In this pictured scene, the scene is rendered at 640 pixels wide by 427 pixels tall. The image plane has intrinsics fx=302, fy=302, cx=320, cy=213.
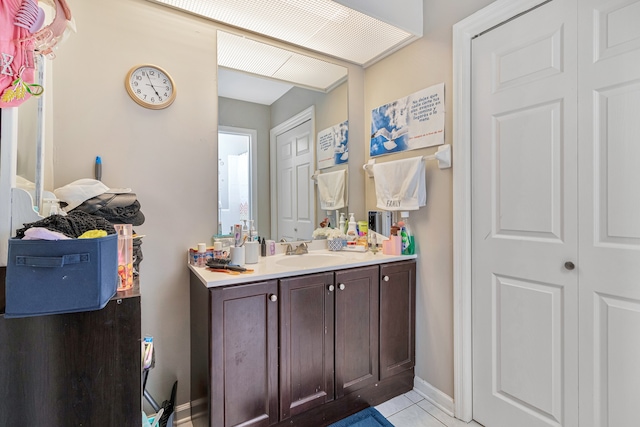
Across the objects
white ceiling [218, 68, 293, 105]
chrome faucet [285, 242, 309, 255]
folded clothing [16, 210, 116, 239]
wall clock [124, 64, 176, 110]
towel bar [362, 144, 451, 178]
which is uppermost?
white ceiling [218, 68, 293, 105]

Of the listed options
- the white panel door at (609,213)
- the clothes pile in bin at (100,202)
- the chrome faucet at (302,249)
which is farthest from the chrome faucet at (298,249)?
the white panel door at (609,213)

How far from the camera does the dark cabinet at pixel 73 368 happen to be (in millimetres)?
785

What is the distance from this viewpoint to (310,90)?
218cm

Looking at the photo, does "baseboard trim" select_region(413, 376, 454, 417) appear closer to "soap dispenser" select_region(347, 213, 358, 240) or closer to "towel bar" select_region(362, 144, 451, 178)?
"soap dispenser" select_region(347, 213, 358, 240)

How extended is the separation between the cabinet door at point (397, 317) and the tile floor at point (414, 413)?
173 millimetres

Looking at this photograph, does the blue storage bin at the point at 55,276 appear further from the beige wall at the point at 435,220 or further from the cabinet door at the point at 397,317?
the beige wall at the point at 435,220

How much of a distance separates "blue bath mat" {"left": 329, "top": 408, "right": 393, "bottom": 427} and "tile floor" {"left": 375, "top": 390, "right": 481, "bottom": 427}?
2.4 inches

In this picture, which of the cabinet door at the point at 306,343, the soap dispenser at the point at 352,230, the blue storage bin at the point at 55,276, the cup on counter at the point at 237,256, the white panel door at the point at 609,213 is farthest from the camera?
the soap dispenser at the point at 352,230

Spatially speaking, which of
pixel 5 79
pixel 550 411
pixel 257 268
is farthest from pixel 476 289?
pixel 5 79

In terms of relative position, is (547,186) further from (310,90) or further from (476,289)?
(310,90)

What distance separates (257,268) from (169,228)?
1.84ft

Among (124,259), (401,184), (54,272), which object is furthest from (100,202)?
(401,184)

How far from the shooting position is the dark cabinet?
785mm

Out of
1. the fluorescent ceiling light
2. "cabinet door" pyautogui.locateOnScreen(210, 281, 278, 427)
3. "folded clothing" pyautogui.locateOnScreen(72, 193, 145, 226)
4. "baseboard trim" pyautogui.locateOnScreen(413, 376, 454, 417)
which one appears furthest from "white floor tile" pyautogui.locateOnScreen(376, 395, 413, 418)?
the fluorescent ceiling light
